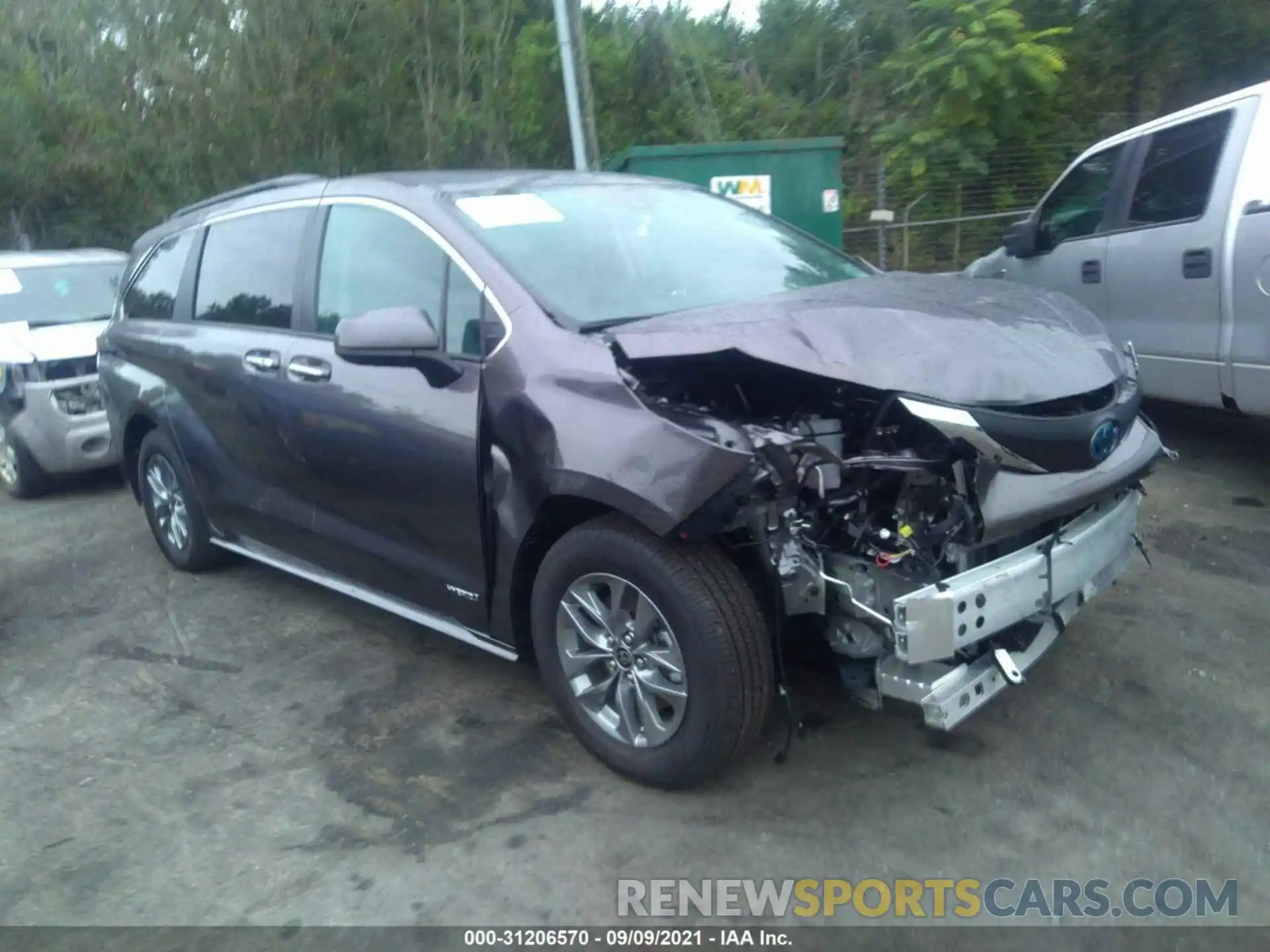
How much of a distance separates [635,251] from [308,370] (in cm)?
131

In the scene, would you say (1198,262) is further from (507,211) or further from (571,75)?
(571,75)

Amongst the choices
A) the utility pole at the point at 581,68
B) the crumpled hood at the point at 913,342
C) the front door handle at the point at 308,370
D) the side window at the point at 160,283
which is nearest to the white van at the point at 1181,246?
the crumpled hood at the point at 913,342

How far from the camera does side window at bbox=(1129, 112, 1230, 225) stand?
589 cm

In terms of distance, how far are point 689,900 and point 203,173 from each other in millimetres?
15255

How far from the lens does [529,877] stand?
315cm

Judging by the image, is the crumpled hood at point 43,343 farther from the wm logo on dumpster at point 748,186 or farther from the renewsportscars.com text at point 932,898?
the renewsportscars.com text at point 932,898

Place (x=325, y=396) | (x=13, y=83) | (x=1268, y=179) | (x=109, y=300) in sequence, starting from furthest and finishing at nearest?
(x=13, y=83) < (x=109, y=300) < (x=1268, y=179) < (x=325, y=396)

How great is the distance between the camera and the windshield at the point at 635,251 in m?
3.84

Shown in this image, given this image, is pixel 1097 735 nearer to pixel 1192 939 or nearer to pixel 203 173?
pixel 1192 939

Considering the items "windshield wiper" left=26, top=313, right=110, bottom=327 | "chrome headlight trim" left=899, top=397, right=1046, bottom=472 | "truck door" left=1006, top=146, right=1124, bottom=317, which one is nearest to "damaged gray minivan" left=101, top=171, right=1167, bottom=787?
"chrome headlight trim" left=899, top=397, right=1046, bottom=472

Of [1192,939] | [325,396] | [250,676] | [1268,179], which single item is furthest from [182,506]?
[1268,179]

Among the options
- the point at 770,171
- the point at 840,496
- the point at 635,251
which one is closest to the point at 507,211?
the point at 635,251

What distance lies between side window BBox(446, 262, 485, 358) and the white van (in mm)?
3780

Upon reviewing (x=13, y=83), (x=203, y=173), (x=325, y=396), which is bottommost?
(x=325, y=396)
